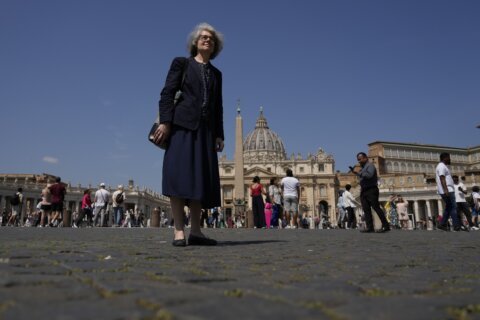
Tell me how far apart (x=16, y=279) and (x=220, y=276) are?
37.5 inches

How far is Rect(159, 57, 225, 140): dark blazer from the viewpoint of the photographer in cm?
438

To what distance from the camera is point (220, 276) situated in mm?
2160

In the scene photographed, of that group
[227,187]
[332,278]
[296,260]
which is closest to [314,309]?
[332,278]

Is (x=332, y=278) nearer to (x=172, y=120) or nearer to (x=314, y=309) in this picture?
(x=314, y=309)

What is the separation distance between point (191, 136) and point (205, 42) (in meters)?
1.18

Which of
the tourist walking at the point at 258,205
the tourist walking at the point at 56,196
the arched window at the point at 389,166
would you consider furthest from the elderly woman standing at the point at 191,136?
the arched window at the point at 389,166

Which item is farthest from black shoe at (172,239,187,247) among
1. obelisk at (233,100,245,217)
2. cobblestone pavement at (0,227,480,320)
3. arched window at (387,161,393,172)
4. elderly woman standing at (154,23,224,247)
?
arched window at (387,161,393,172)

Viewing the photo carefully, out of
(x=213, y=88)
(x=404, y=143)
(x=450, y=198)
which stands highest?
(x=404, y=143)

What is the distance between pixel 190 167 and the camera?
428 centimetres

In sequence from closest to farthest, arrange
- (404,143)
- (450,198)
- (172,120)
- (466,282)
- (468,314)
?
(468,314) < (466,282) < (172,120) < (450,198) < (404,143)

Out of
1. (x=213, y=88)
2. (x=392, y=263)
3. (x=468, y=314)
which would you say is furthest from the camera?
(x=213, y=88)

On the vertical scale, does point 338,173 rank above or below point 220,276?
above

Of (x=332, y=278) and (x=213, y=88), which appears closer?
(x=332, y=278)

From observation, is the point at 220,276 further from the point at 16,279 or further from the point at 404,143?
the point at 404,143
